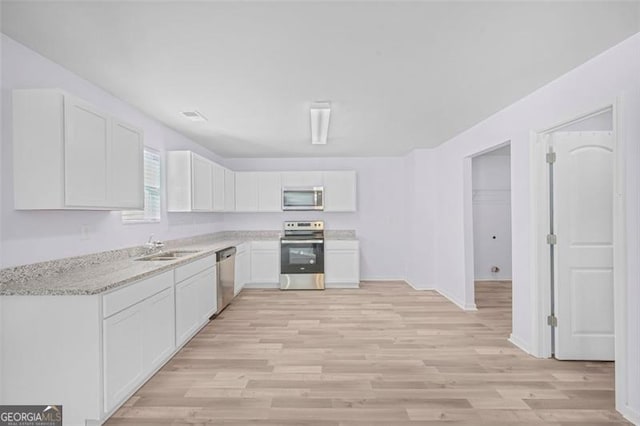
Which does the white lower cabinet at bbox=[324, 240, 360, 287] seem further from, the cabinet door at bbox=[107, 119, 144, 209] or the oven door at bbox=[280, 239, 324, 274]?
the cabinet door at bbox=[107, 119, 144, 209]

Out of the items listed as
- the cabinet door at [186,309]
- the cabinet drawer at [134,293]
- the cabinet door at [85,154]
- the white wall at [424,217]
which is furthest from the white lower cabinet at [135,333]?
the white wall at [424,217]

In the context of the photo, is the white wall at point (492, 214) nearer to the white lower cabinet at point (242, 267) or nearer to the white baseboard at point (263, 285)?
the white baseboard at point (263, 285)

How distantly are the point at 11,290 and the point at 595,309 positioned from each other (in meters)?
4.50

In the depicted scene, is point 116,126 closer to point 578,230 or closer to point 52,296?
point 52,296

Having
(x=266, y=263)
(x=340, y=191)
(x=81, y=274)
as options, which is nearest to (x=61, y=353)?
(x=81, y=274)

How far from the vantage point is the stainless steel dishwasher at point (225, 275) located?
14.4ft

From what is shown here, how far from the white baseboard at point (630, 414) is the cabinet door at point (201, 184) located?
14.8 ft

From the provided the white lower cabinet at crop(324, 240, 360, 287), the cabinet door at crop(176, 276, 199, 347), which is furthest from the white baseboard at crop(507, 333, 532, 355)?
the cabinet door at crop(176, 276, 199, 347)

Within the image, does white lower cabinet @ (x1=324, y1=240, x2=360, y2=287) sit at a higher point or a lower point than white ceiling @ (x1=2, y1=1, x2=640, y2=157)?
lower

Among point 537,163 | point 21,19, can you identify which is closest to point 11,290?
point 21,19

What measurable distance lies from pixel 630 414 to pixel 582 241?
1.42 m

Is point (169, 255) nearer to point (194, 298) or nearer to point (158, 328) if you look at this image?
point (194, 298)

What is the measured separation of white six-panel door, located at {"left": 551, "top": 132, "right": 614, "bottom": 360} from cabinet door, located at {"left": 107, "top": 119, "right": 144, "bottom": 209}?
12.6 ft

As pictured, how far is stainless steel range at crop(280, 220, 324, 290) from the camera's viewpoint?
587 cm
